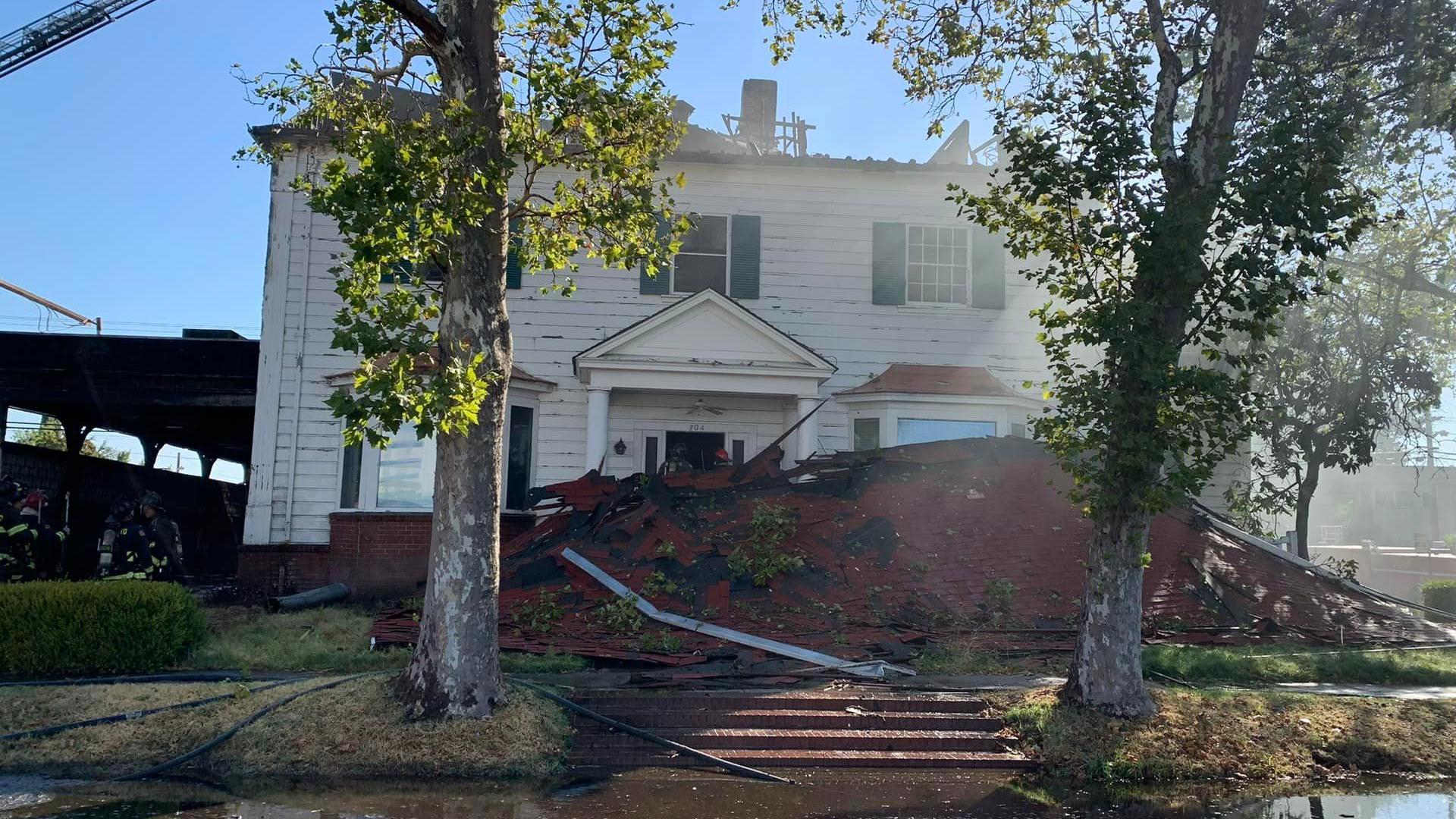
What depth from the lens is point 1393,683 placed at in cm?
1003

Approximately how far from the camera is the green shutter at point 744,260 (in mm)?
16609

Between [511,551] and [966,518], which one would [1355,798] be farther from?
[511,551]

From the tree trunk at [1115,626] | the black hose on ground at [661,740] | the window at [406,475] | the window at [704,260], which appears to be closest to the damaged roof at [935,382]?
the window at [704,260]

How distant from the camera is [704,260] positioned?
1673cm

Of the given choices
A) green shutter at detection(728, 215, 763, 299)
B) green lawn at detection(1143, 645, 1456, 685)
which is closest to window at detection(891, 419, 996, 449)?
green shutter at detection(728, 215, 763, 299)

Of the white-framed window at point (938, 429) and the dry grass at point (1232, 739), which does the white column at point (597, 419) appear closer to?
the white-framed window at point (938, 429)

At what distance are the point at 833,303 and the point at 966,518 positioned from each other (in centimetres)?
472

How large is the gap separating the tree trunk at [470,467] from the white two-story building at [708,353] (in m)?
7.06

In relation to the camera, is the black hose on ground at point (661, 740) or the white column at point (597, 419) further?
the white column at point (597, 419)

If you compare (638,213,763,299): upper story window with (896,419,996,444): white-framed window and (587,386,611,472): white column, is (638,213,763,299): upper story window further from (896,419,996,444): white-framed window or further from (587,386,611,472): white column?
(896,419,996,444): white-framed window

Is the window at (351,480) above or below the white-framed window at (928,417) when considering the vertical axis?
below

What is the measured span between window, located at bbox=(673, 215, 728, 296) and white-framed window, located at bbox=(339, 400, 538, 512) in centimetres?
302

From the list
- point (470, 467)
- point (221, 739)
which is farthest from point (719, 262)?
point (221, 739)

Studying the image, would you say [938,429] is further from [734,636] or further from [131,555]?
[131,555]
